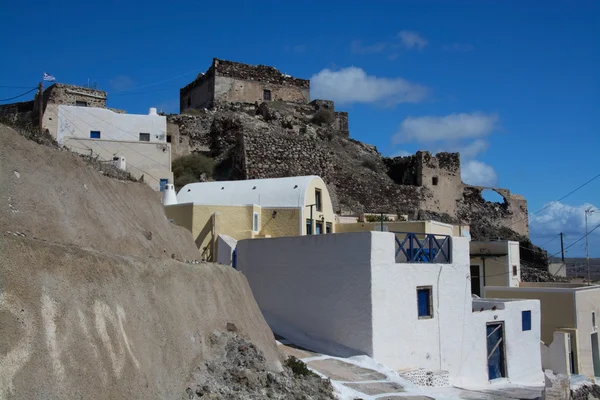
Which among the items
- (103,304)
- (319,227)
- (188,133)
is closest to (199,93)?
(188,133)

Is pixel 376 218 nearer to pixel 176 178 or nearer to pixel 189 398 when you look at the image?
pixel 176 178

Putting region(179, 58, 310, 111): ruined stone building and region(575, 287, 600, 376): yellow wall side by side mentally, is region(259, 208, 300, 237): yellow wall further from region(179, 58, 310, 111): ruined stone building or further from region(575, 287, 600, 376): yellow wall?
region(179, 58, 310, 111): ruined stone building

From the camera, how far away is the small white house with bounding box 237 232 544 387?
1462 centimetres

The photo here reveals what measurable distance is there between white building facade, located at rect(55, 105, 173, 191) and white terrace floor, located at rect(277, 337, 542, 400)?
12.9m

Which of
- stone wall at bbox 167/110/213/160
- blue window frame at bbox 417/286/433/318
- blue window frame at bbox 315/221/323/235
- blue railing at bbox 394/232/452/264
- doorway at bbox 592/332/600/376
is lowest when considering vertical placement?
doorway at bbox 592/332/600/376

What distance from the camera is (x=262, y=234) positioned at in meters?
21.4

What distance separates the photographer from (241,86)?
39719mm

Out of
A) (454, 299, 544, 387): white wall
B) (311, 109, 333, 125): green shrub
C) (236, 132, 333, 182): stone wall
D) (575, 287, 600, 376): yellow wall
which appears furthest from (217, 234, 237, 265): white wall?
(311, 109, 333, 125): green shrub

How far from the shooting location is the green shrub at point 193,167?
29281 mm

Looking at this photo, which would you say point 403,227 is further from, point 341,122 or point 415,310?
point 341,122

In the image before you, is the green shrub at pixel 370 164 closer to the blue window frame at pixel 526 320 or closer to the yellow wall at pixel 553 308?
the yellow wall at pixel 553 308

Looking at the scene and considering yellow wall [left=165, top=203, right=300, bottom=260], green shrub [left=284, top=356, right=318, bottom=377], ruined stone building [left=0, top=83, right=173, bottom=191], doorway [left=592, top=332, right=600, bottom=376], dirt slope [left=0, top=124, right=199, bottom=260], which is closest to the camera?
dirt slope [left=0, top=124, right=199, bottom=260]

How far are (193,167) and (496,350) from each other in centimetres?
1779

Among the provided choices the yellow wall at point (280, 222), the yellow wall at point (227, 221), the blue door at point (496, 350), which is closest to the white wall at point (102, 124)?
the yellow wall at point (227, 221)
